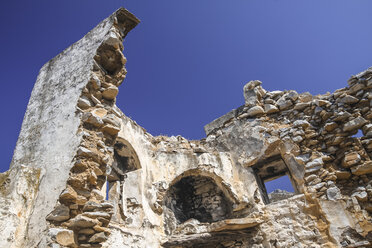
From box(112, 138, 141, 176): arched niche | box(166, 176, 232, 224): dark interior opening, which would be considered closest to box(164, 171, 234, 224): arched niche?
box(166, 176, 232, 224): dark interior opening

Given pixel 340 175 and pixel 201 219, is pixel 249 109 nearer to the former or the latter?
pixel 340 175

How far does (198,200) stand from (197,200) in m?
0.03

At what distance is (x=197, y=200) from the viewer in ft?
26.3

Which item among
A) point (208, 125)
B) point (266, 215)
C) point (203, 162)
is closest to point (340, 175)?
point (266, 215)

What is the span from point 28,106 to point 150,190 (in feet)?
12.2

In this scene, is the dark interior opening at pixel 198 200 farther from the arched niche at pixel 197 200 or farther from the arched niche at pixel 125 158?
the arched niche at pixel 125 158

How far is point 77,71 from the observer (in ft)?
13.4

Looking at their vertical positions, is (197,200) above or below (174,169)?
below

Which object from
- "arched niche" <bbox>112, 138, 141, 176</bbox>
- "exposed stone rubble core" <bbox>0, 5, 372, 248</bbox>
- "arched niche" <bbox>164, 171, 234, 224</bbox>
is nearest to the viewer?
"exposed stone rubble core" <bbox>0, 5, 372, 248</bbox>

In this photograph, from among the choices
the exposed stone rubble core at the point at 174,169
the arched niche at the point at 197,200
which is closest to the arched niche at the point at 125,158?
the exposed stone rubble core at the point at 174,169

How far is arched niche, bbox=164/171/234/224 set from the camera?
7465mm

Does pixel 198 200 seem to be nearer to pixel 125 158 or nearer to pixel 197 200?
pixel 197 200

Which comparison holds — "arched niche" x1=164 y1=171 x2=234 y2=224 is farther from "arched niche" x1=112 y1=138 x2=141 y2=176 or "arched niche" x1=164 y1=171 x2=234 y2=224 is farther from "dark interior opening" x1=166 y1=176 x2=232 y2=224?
"arched niche" x1=112 y1=138 x2=141 y2=176

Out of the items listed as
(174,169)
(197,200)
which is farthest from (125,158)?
(197,200)
